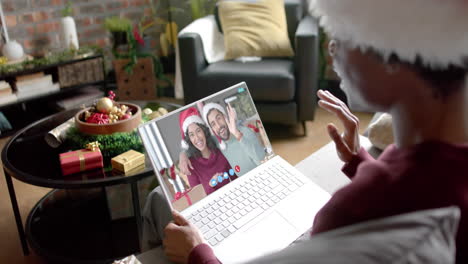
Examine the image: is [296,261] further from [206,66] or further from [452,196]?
[206,66]

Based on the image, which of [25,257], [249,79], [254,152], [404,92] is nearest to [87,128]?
[25,257]

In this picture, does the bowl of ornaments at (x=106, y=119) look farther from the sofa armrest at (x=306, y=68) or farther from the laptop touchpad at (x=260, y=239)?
the sofa armrest at (x=306, y=68)

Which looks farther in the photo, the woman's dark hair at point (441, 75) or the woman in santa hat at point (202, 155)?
the woman in santa hat at point (202, 155)

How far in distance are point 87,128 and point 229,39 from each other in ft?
4.88

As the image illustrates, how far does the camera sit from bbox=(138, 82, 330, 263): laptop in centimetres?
98

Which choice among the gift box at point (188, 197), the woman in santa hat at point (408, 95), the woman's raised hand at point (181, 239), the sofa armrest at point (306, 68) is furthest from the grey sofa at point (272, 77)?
the woman in santa hat at point (408, 95)

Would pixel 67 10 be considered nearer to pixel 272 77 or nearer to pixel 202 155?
pixel 272 77

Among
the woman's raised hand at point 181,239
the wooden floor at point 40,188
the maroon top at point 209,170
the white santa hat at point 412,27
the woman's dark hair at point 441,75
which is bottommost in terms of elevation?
the wooden floor at point 40,188

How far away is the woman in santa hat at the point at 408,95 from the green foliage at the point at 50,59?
2.75m

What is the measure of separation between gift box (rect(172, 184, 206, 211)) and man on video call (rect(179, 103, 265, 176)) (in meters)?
0.12

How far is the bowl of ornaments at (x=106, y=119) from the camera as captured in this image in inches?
67.0

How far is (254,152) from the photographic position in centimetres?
119

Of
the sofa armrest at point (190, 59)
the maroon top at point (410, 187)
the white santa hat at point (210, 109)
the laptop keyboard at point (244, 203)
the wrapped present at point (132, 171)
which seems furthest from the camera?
the sofa armrest at point (190, 59)

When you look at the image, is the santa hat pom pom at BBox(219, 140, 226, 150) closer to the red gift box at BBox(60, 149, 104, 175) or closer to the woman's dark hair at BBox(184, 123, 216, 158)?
the woman's dark hair at BBox(184, 123, 216, 158)
